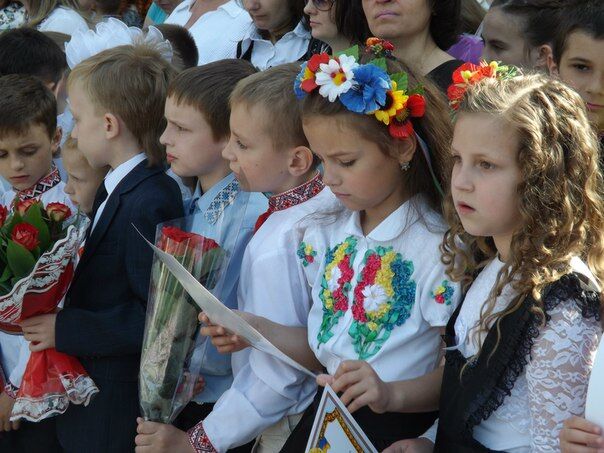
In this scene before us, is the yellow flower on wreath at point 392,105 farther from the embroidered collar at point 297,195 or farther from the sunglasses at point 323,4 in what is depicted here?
the sunglasses at point 323,4

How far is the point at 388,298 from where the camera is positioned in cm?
262

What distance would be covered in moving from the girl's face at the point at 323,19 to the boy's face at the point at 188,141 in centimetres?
94

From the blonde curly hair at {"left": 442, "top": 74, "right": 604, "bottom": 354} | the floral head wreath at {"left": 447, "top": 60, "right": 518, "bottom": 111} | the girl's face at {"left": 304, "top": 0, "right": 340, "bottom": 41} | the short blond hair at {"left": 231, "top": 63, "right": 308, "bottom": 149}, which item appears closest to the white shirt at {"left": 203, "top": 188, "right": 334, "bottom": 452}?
the short blond hair at {"left": 231, "top": 63, "right": 308, "bottom": 149}

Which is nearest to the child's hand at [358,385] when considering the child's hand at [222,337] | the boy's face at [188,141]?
the child's hand at [222,337]

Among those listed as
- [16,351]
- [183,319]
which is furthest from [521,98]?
[16,351]

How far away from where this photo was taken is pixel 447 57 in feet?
12.1

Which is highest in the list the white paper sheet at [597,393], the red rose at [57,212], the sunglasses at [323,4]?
the white paper sheet at [597,393]

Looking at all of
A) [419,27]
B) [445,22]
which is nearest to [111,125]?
[419,27]

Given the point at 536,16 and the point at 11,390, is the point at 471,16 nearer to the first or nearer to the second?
the point at 536,16

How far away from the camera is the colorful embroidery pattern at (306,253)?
113 inches

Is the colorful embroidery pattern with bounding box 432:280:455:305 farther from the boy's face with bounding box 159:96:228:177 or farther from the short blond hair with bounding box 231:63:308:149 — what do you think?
the boy's face with bounding box 159:96:228:177

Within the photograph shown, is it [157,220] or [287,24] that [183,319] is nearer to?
[157,220]

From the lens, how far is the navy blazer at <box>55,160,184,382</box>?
324 centimetres

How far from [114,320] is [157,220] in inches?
14.8
